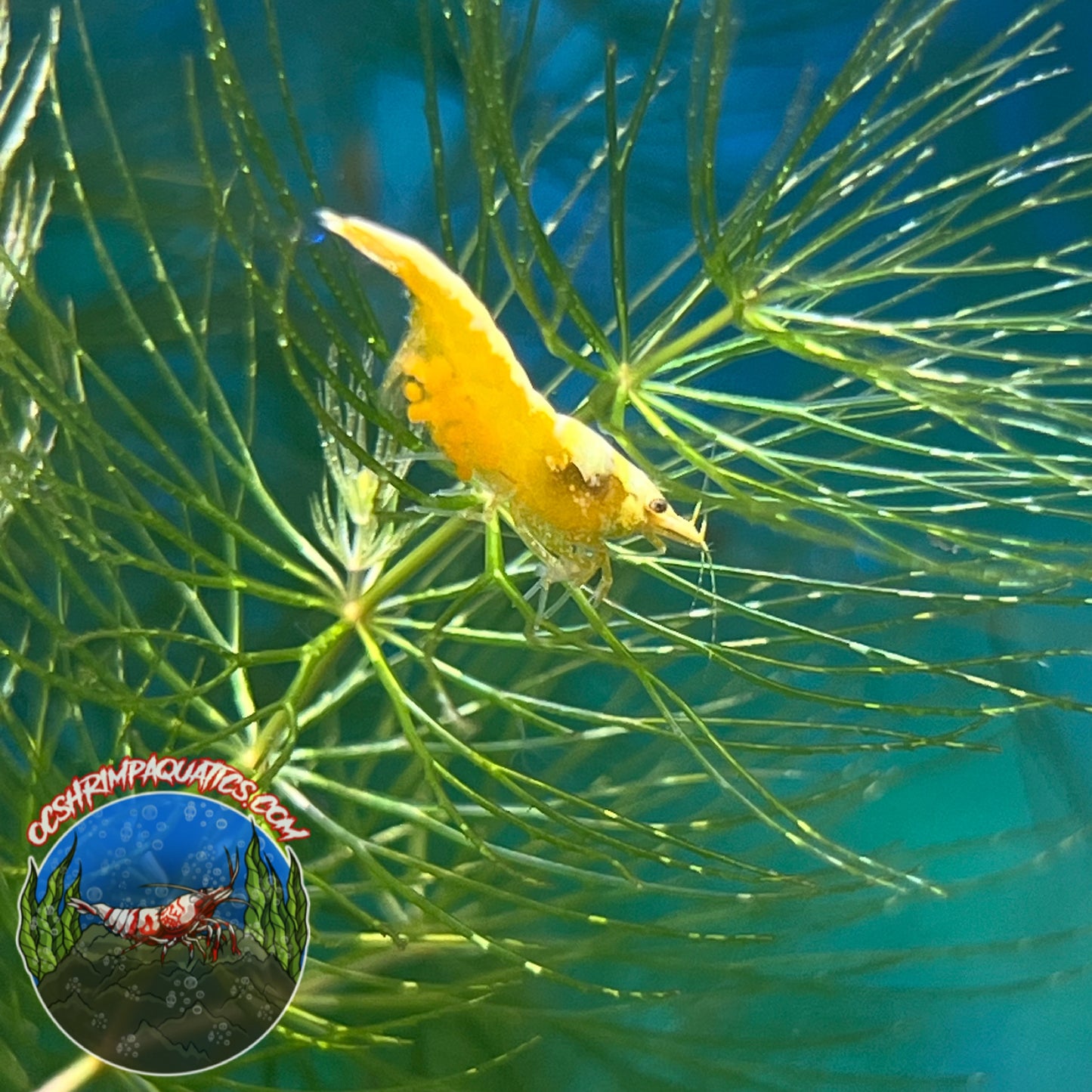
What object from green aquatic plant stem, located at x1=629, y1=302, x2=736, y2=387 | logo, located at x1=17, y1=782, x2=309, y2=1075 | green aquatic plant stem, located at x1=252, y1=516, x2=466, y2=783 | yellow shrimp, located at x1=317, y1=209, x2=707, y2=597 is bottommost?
logo, located at x1=17, y1=782, x2=309, y2=1075

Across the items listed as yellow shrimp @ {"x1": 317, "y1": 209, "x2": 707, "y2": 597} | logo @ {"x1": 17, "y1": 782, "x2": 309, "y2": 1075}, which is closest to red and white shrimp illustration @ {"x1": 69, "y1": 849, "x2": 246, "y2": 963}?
logo @ {"x1": 17, "y1": 782, "x2": 309, "y2": 1075}

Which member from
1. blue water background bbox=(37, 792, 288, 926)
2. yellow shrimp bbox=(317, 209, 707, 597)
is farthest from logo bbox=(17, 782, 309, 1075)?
yellow shrimp bbox=(317, 209, 707, 597)

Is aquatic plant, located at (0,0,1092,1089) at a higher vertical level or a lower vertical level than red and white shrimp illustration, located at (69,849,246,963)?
higher

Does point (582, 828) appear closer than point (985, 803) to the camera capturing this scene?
Yes

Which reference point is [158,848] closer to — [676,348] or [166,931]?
[166,931]

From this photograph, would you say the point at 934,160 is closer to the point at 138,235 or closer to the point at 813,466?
the point at 813,466

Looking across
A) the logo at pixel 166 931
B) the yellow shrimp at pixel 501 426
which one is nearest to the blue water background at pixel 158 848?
the logo at pixel 166 931

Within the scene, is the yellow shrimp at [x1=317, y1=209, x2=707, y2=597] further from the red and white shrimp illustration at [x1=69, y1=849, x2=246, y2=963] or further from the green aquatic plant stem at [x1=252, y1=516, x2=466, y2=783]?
the red and white shrimp illustration at [x1=69, y1=849, x2=246, y2=963]

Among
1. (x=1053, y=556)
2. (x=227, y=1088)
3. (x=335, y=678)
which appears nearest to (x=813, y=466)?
(x=1053, y=556)
